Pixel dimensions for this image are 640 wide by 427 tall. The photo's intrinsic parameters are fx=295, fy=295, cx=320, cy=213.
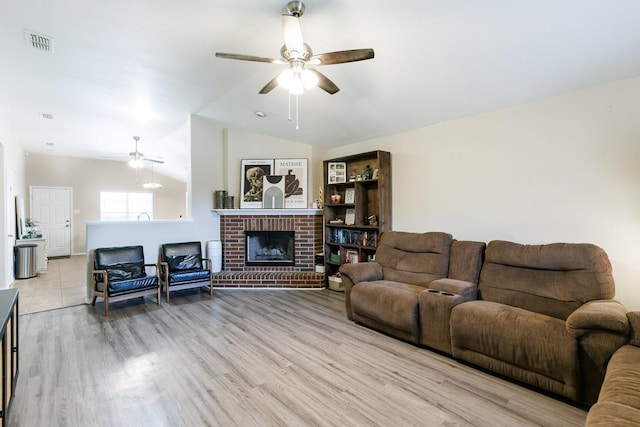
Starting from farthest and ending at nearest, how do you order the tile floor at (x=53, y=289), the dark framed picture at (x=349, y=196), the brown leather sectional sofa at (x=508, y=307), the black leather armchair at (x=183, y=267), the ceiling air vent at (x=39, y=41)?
the dark framed picture at (x=349, y=196) < the black leather armchair at (x=183, y=267) < the tile floor at (x=53, y=289) < the ceiling air vent at (x=39, y=41) < the brown leather sectional sofa at (x=508, y=307)

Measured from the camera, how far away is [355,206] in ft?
15.1

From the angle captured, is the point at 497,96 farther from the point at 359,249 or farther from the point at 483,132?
the point at 359,249

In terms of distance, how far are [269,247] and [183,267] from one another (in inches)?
59.6

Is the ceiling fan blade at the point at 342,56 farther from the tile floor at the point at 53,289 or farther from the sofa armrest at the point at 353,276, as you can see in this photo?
the tile floor at the point at 53,289

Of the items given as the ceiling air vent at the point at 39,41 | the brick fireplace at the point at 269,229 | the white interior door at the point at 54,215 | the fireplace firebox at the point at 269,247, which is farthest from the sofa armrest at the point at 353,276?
the white interior door at the point at 54,215

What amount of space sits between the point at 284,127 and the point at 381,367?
3.85 meters

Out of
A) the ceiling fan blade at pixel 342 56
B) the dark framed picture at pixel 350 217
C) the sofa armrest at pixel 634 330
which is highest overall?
the ceiling fan blade at pixel 342 56

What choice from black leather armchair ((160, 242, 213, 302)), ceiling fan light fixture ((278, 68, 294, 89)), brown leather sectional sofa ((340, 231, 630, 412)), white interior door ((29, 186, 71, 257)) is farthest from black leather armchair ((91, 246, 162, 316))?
white interior door ((29, 186, 71, 257))

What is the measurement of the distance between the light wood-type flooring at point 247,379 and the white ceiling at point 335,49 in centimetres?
266

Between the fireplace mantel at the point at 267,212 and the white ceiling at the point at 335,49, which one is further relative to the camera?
the fireplace mantel at the point at 267,212

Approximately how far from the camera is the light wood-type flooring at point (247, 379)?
1.88 m

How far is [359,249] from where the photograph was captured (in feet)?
15.2

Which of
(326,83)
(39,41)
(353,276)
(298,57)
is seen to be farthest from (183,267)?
(298,57)

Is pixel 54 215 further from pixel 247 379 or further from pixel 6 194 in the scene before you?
pixel 247 379
